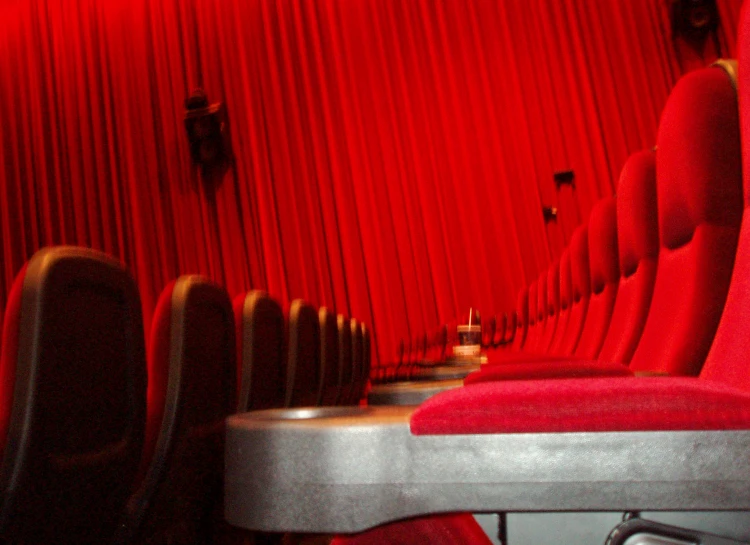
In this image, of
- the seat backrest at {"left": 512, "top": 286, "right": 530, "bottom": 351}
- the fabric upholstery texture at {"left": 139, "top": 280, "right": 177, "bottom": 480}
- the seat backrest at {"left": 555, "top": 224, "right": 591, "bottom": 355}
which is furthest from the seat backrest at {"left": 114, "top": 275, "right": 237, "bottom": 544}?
the seat backrest at {"left": 512, "top": 286, "right": 530, "bottom": 351}

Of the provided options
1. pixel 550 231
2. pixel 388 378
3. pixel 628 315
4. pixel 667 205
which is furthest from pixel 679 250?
pixel 550 231

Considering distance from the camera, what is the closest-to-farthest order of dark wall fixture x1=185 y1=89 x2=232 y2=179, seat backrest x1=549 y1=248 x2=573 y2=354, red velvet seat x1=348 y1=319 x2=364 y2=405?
1. seat backrest x1=549 y1=248 x2=573 y2=354
2. red velvet seat x1=348 y1=319 x2=364 y2=405
3. dark wall fixture x1=185 y1=89 x2=232 y2=179

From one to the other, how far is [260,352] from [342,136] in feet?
7.16

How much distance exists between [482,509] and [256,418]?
0.27 ft

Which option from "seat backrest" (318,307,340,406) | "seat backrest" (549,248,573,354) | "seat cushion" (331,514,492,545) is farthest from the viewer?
"seat backrest" (549,248,573,354)

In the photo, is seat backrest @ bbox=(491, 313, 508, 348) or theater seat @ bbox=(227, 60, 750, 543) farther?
seat backrest @ bbox=(491, 313, 508, 348)

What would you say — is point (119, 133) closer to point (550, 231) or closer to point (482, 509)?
point (550, 231)

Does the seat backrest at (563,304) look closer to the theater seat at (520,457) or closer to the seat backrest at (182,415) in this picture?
the seat backrest at (182,415)

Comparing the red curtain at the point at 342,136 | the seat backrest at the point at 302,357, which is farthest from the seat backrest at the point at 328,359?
the red curtain at the point at 342,136

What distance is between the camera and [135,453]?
18.9 inches

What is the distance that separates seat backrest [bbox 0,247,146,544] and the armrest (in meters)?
0.22

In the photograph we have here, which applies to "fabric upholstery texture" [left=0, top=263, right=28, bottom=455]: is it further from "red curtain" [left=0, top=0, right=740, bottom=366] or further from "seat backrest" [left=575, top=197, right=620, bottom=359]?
"red curtain" [left=0, top=0, right=740, bottom=366]

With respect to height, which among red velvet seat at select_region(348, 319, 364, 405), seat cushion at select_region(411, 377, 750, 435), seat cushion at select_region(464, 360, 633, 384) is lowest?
red velvet seat at select_region(348, 319, 364, 405)

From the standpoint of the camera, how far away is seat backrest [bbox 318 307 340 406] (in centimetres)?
113
